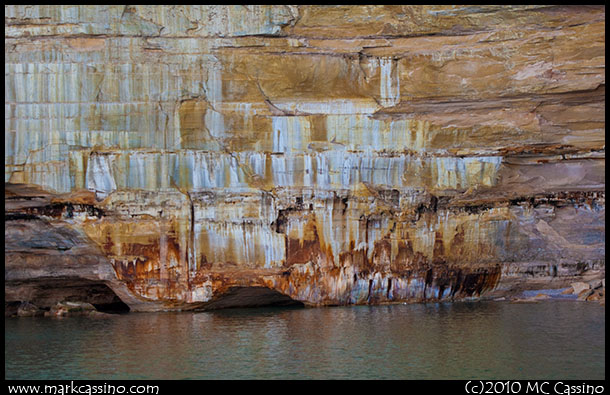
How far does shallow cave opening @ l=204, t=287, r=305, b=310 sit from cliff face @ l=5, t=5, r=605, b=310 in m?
0.30

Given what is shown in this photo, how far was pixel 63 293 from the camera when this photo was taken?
Result: 2600 centimetres

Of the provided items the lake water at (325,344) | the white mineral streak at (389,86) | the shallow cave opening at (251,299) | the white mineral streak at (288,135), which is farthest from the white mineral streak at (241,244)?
the white mineral streak at (389,86)

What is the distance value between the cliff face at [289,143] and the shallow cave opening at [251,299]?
0.98 ft

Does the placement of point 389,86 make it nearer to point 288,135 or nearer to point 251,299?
point 288,135

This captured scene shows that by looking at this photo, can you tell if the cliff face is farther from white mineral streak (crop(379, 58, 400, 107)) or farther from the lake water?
the lake water

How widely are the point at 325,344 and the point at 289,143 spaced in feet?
23.9

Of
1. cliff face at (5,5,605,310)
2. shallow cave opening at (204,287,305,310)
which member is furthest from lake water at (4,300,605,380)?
cliff face at (5,5,605,310)

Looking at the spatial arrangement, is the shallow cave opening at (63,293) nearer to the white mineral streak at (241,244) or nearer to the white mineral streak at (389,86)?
the white mineral streak at (241,244)

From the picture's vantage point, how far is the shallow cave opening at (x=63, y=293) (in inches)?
996

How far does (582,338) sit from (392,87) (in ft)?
29.9

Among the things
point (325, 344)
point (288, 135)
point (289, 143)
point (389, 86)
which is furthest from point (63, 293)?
point (389, 86)

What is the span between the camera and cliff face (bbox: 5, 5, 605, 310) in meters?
24.2
